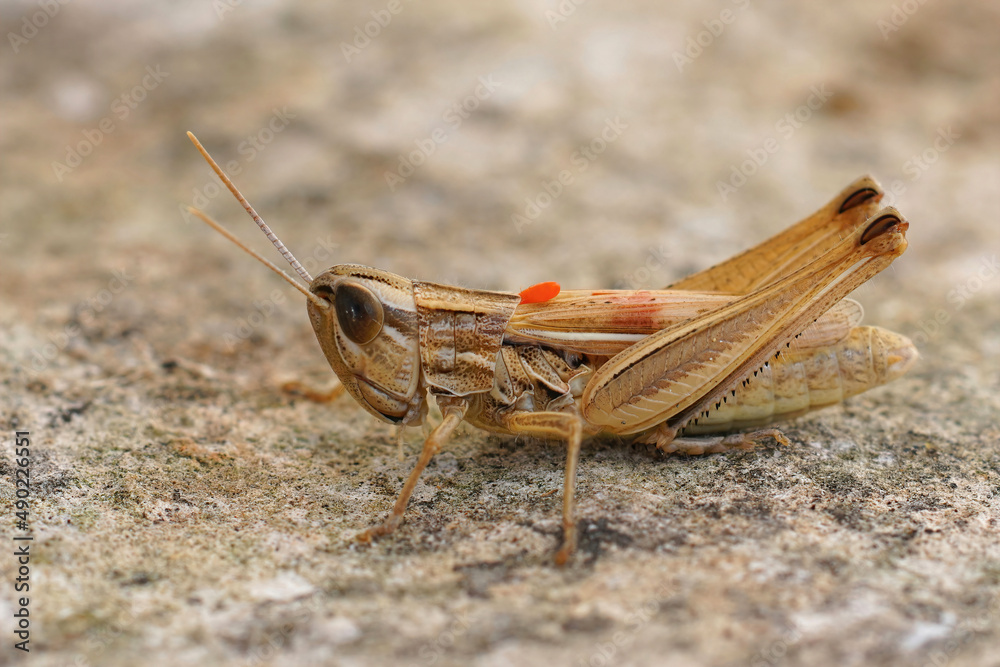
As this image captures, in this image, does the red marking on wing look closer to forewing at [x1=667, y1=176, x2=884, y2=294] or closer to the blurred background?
forewing at [x1=667, y1=176, x2=884, y2=294]

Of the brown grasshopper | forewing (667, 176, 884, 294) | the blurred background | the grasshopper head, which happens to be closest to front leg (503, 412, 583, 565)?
the brown grasshopper

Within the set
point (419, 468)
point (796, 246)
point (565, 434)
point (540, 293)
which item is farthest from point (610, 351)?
point (796, 246)

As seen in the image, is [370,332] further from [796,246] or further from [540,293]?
[796,246]

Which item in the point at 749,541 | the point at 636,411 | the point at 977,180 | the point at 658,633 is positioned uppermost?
the point at 977,180

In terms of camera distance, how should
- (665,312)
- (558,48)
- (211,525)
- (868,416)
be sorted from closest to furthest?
(211,525), (665,312), (868,416), (558,48)

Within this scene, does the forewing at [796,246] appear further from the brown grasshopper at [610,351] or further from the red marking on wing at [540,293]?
the red marking on wing at [540,293]

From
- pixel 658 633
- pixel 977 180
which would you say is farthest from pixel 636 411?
pixel 977 180

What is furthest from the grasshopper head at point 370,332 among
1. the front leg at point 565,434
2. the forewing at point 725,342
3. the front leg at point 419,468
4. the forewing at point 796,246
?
the forewing at point 796,246

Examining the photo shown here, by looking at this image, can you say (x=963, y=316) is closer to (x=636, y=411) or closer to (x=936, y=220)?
(x=936, y=220)
